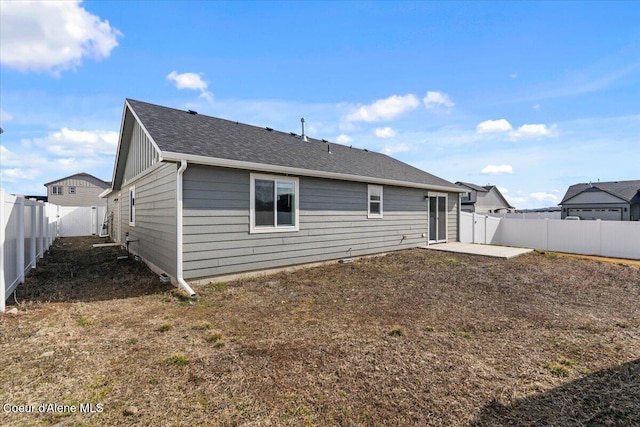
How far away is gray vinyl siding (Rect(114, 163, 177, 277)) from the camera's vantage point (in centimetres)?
635

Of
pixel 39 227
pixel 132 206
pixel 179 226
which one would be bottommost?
pixel 39 227

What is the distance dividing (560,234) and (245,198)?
537 inches

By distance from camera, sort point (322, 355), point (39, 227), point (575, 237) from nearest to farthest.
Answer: point (322, 355)
point (39, 227)
point (575, 237)

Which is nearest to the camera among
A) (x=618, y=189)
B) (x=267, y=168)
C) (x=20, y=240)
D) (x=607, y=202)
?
(x=20, y=240)

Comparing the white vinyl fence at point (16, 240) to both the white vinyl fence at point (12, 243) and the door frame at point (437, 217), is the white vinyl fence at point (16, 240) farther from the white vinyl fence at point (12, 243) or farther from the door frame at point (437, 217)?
the door frame at point (437, 217)

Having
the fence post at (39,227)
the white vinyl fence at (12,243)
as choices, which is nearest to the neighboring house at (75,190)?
the fence post at (39,227)

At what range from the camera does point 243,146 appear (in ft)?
25.5

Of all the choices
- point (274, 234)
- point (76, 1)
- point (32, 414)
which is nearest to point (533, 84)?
point (274, 234)

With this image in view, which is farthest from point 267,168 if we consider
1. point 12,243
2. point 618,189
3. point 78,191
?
point 78,191

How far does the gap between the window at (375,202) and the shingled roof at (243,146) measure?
42 cm

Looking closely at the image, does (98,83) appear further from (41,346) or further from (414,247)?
(414,247)

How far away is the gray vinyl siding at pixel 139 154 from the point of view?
775cm

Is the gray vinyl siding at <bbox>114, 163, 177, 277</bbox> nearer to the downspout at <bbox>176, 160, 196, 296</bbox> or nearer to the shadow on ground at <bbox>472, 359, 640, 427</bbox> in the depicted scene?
the downspout at <bbox>176, 160, 196, 296</bbox>

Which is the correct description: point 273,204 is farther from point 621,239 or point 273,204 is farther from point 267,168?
point 621,239
